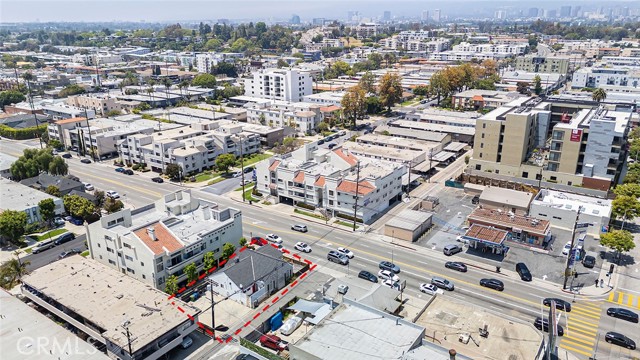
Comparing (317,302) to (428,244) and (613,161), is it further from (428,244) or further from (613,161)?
(613,161)

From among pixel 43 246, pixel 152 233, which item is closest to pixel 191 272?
pixel 152 233

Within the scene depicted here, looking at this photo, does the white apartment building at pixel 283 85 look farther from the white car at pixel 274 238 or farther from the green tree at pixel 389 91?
the white car at pixel 274 238

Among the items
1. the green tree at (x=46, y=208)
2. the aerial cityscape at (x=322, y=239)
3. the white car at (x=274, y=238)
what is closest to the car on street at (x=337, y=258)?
the aerial cityscape at (x=322, y=239)

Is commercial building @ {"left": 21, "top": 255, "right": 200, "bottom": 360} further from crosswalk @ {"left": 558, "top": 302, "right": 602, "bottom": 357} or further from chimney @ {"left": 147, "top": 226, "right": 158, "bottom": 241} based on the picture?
crosswalk @ {"left": 558, "top": 302, "right": 602, "bottom": 357}

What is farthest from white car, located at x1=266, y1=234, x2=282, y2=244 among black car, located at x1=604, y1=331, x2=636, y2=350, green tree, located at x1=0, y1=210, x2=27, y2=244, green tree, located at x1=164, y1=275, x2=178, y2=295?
black car, located at x1=604, y1=331, x2=636, y2=350

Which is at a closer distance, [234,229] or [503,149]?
[234,229]

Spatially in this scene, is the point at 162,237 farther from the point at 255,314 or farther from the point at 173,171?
the point at 173,171

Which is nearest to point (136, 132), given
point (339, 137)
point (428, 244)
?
point (339, 137)
